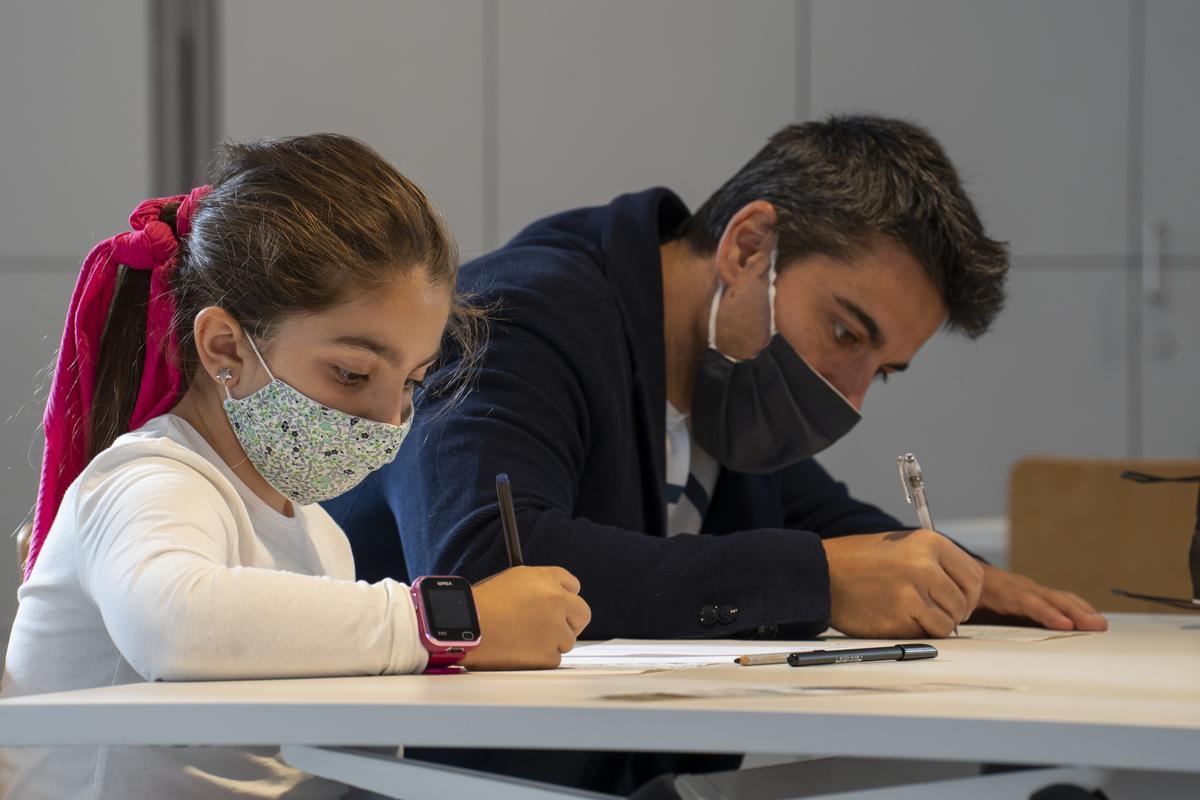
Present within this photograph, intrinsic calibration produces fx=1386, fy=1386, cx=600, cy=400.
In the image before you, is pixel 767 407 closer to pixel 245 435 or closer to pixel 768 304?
pixel 768 304

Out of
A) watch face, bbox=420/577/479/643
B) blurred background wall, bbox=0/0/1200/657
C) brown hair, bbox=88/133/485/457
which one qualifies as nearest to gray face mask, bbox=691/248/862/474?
brown hair, bbox=88/133/485/457

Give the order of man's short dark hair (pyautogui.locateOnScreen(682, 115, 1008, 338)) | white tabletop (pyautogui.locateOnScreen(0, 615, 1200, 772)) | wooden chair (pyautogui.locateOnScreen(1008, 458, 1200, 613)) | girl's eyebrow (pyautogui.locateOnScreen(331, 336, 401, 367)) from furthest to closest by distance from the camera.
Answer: wooden chair (pyautogui.locateOnScreen(1008, 458, 1200, 613)), man's short dark hair (pyautogui.locateOnScreen(682, 115, 1008, 338)), girl's eyebrow (pyautogui.locateOnScreen(331, 336, 401, 367)), white tabletop (pyautogui.locateOnScreen(0, 615, 1200, 772))

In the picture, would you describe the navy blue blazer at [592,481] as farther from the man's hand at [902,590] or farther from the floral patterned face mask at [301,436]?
the floral patterned face mask at [301,436]

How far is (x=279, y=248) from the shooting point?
1.15 metres

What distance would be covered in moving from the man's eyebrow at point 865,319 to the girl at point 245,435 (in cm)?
62

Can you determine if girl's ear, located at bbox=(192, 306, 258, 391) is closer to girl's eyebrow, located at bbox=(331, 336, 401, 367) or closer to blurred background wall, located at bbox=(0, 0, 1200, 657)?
girl's eyebrow, located at bbox=(331, 336, 401, 367)

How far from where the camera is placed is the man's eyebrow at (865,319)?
170 cm

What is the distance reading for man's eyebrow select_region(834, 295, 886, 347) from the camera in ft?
5.58

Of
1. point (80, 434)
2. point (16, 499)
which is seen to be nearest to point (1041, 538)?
point (80, 434)

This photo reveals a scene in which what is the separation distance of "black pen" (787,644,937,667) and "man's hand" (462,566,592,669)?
0.17 meters

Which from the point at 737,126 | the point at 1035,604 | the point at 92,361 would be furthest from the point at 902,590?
the point at 737,126

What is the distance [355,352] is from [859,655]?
0.47 metres

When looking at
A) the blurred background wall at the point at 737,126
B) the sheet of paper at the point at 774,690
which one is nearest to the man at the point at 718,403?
the sheet of paper at the point at 774,690

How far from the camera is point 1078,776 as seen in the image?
0.69 metres
